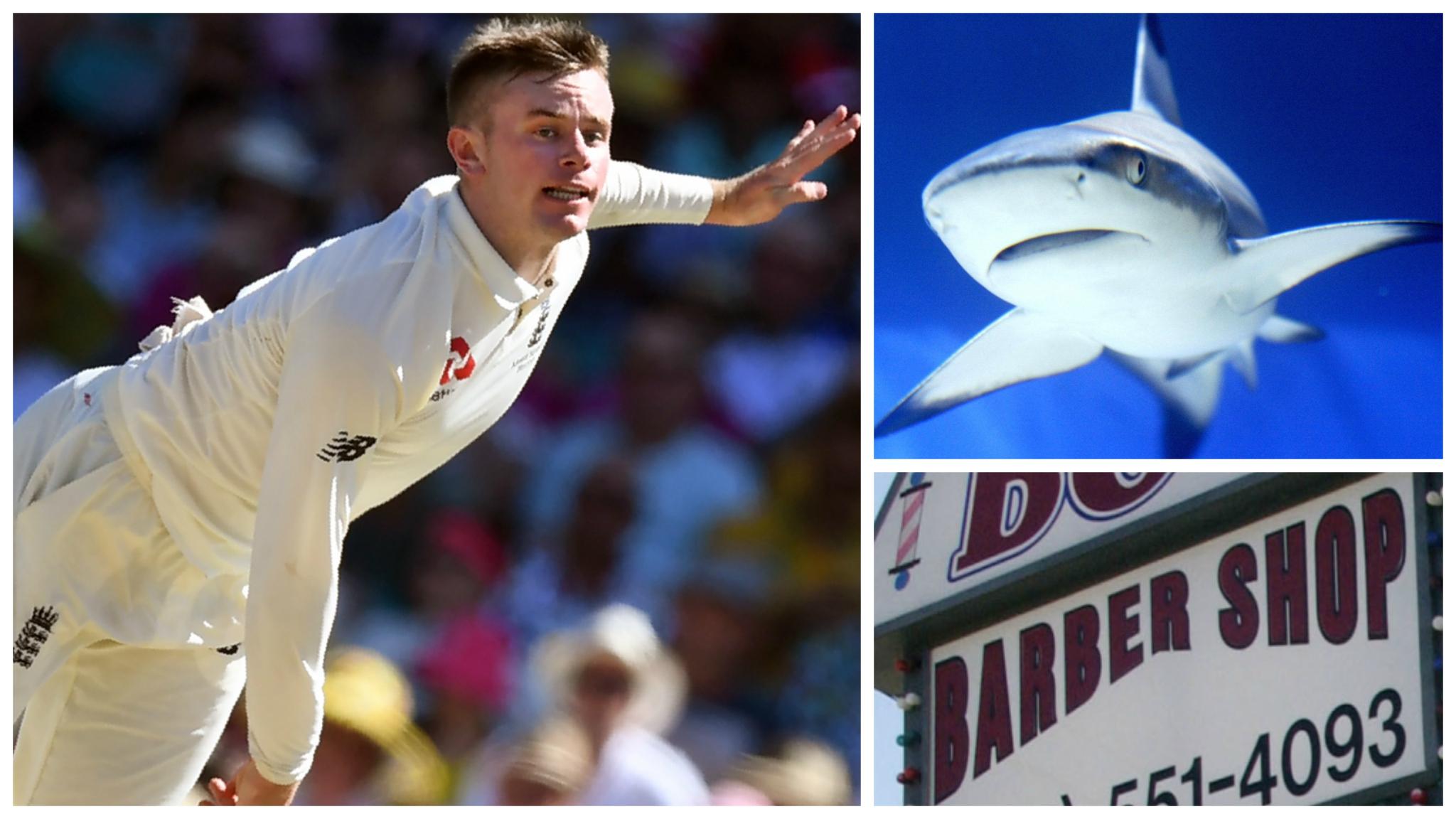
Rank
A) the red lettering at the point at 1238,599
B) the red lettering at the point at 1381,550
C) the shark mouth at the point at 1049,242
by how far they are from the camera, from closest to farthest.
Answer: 1. the shark mouth at the point at 1049,242
2. the red lettering at the point at 1381,550
3. the red lettering at the point at 1238,599

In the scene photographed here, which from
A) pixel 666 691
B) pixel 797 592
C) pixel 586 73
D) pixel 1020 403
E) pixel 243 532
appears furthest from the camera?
pixel 797 592

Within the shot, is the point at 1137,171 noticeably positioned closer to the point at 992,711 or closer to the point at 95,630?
the point at 95,630

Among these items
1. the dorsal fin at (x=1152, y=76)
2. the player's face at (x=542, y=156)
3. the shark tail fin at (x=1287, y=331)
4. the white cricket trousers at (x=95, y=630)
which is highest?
the dorsal fin at (x=1152, y=76)

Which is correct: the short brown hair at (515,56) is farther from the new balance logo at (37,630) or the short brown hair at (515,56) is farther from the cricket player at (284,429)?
the new balance logo at (37,630)

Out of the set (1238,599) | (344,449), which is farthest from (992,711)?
(344,449)

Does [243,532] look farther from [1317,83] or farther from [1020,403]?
[1317,83]

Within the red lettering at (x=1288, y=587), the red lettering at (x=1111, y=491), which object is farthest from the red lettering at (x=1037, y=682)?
the red lettering at (x=1288, y=587)

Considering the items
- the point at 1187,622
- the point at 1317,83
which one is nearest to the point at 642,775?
the point at 1317,83
